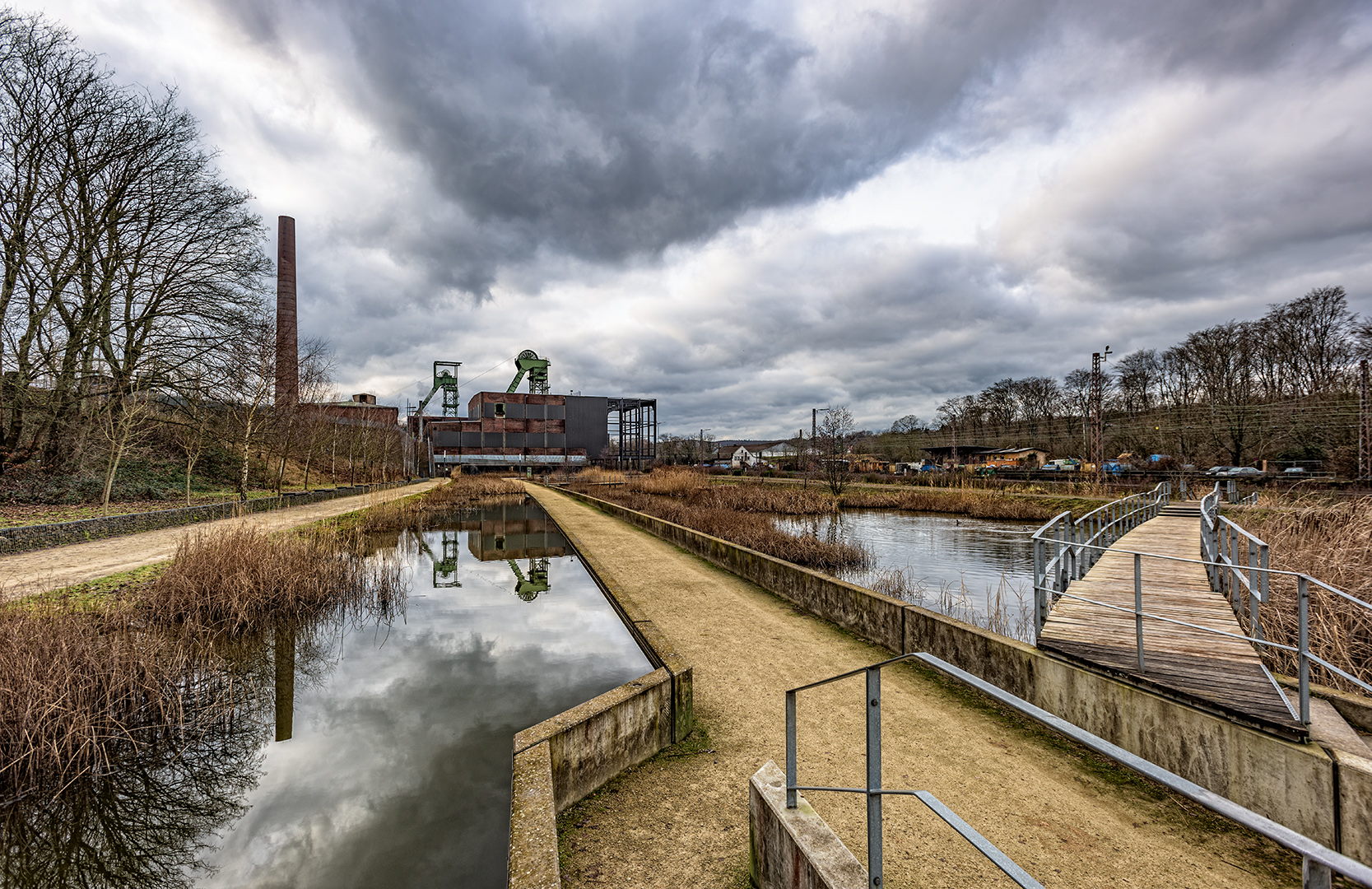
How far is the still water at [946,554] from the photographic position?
10.2 metres

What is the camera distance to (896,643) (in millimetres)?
6574

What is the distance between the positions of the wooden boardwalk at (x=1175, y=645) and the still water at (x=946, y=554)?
1.69 metres

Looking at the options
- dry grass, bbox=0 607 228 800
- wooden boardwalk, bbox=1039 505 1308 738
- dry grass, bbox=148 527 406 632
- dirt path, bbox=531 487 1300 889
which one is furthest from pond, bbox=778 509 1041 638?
dry grass, bbox=0 607 228 800

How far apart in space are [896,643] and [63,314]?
2327cm

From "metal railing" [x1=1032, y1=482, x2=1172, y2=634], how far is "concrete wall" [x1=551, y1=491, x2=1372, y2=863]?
0.73 meters

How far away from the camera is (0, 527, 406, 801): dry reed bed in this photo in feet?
14.2

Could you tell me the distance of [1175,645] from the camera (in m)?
5.36

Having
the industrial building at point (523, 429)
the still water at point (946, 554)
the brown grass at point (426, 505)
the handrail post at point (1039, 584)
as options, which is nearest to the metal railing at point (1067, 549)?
the handrail post at point (1039, 584)

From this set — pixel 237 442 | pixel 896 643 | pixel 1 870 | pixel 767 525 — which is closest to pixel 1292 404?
pixel 767 525

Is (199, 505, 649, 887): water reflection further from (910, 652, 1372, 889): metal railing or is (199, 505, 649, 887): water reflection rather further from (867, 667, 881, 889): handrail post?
(910, 652, 1372, 889): metal railing

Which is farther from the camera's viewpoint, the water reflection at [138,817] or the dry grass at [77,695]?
the dry grass at [77,695]

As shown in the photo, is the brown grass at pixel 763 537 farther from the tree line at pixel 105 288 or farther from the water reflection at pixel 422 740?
the tree line at pixel 105 288

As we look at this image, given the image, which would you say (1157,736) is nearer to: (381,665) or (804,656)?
(804,656)

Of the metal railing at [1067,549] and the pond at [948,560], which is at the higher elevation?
the metal railing at [1067,549]
